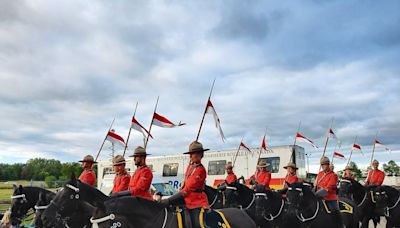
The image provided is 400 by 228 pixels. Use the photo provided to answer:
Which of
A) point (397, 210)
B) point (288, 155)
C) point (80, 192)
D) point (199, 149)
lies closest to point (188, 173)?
point (199, 149)

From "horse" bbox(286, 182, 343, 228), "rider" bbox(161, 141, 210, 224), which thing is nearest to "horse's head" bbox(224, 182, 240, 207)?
"horse" bbox(286, 182, 343, 228)

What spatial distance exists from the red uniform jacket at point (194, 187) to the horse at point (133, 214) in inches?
14.8

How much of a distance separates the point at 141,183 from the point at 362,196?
9.65m

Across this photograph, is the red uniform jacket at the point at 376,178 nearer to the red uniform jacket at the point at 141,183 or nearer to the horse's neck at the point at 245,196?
the horse's neck at the point at 245,196

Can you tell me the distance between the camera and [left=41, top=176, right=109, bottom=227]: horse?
645cm

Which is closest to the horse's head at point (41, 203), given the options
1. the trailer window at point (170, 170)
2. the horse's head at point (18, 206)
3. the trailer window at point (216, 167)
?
the horse's head at point (18, 206)

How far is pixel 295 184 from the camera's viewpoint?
33.7ft

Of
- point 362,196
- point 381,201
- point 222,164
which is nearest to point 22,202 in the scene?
point 362,196

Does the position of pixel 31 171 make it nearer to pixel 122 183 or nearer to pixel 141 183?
pixel 122 183

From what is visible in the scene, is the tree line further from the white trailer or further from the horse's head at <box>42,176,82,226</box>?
the horse's head at <box>42,176,82,226</box>

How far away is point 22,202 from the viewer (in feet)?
33.8

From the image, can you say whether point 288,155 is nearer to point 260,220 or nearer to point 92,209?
point 260,220

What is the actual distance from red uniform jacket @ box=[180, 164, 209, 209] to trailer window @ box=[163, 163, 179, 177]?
19358mm

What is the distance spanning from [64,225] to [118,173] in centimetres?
203
